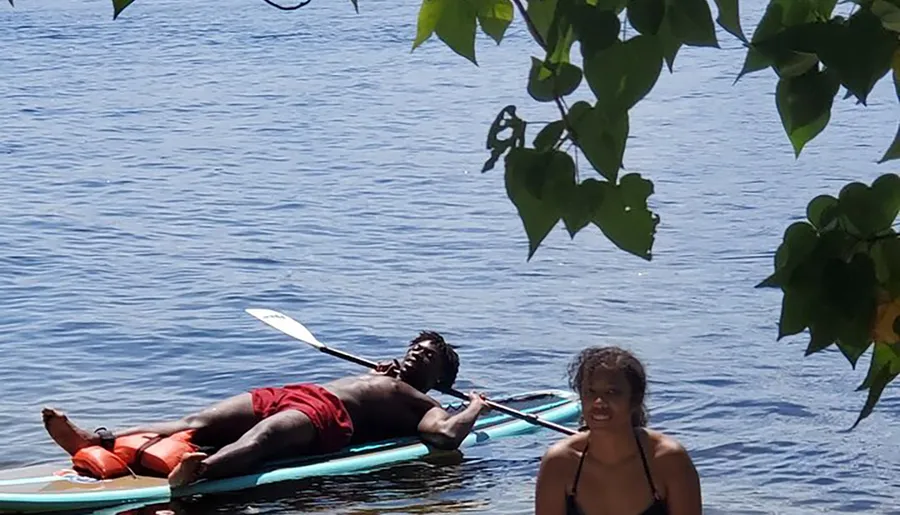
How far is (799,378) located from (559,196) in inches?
391

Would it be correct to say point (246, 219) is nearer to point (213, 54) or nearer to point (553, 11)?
point (213, 54)

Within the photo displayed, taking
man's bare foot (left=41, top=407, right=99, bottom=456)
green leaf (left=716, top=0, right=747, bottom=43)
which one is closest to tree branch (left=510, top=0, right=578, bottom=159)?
green leaf (left=716, top=0, right=747, bottom=43)

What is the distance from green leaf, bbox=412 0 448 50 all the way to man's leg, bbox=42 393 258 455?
22.3 feet

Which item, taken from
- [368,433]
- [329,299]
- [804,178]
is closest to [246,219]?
[329,299]

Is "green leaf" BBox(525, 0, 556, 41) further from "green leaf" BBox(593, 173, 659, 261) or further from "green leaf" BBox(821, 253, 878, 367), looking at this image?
"green leaf" BBox(821, 253, 878, 367)

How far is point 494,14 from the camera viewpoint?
52.3 inches

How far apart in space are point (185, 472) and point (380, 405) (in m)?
1.29

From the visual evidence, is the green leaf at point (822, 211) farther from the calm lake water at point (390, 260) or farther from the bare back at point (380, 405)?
the bare back at point (380, 405)

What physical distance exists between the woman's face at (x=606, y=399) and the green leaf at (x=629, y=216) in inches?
117

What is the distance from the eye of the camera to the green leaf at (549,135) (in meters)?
1.18

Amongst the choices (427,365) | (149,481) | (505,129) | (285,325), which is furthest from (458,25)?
(285,325)

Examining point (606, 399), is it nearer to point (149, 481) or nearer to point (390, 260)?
point (149, 481)

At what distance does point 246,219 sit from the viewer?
16688mm

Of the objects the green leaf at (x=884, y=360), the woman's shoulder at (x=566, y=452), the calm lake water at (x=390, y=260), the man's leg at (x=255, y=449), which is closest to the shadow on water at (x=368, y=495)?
the calm lake water at (x=390, y=260)
